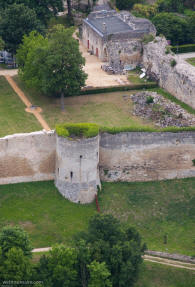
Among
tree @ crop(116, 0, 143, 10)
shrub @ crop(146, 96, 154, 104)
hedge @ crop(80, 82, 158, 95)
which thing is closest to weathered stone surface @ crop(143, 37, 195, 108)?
hedge @ crop(80, 82, 158, 95)

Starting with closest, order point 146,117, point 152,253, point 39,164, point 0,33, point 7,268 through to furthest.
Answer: point 7,268, point 152,253, point 39,164, point 146,117, point 0,33

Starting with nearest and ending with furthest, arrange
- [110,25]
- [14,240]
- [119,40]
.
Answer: [14,240] → [119,40] → [110,25]

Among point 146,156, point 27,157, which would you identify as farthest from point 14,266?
point 146,156

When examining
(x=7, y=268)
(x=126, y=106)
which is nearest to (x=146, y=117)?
(x=126, y=106)

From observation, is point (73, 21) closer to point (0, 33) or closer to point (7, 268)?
point (0, 33)

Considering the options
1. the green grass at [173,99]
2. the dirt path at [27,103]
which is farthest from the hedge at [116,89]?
the dirt path at [27,103]

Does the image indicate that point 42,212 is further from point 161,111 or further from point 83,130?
point 161,111
